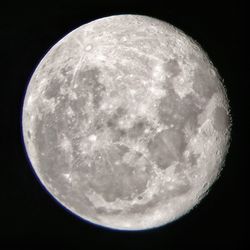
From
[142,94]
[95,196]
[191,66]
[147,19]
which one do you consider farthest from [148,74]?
[95,196]

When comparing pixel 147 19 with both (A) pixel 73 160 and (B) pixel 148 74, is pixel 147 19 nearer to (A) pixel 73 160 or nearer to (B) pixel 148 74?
(B) pixel 148 74

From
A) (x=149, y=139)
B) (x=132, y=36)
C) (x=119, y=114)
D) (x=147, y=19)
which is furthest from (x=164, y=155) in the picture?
(x=147, y=19)

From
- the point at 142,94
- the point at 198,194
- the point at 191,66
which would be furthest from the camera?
the point at 198,194

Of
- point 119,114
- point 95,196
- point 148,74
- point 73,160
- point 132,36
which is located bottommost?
point 95,196

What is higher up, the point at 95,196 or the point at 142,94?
the point at 142,94

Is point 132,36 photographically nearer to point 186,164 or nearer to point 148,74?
point 148,74

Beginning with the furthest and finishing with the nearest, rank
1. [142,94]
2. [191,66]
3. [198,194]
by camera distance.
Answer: [198,194]
[191,66]
[142,94]

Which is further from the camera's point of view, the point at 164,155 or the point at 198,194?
the point at 198,194
